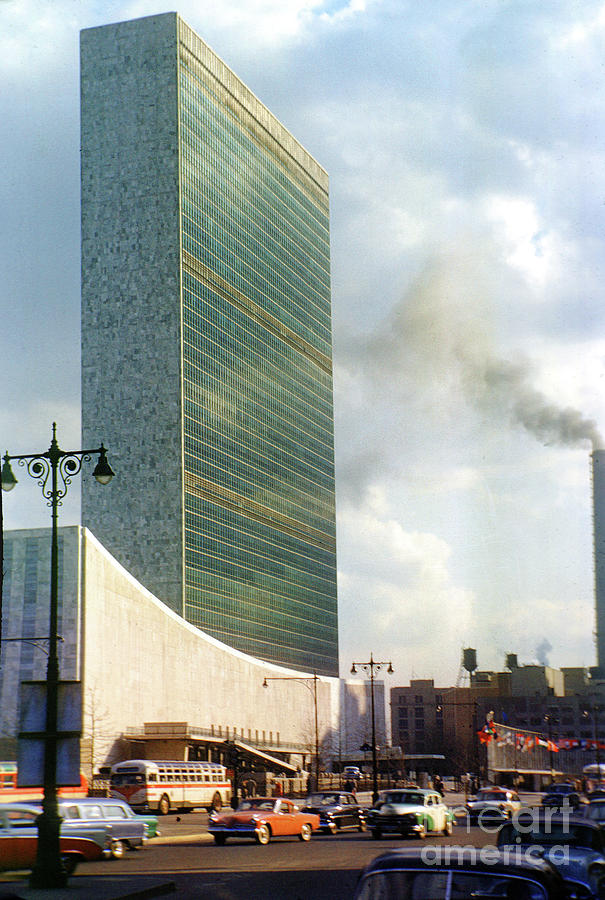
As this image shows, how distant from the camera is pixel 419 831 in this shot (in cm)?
4450

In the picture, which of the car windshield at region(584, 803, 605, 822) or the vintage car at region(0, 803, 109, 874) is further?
the car windshield at region(584, 803, 605, 822)

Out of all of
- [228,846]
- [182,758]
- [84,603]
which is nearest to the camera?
[228,846]

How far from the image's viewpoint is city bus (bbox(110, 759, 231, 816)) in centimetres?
6700

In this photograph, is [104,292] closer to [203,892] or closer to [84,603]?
[84,603]

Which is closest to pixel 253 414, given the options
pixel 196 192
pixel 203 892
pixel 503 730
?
pixel 196 192

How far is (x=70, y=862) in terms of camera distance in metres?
32.1

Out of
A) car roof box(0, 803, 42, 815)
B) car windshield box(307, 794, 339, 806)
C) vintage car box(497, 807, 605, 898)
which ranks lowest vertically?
car windshield box(307, 794, 339, 806)

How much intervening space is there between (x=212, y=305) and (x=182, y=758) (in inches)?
3076

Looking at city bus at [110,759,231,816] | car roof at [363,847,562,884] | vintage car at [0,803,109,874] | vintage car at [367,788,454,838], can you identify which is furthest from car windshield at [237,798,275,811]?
car roof at [363,847,562,884]

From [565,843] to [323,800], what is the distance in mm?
34019

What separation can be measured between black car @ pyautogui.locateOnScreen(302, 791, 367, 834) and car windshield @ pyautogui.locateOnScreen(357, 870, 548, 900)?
132ft

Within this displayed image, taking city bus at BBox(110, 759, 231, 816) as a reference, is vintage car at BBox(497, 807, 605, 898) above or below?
above

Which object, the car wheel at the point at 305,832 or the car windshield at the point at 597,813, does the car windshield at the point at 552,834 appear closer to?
the car windshield at the point at 597,813

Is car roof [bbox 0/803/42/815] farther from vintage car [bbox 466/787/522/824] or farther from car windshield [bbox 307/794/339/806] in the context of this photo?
vintage car [bbox 466/787/522/824]
